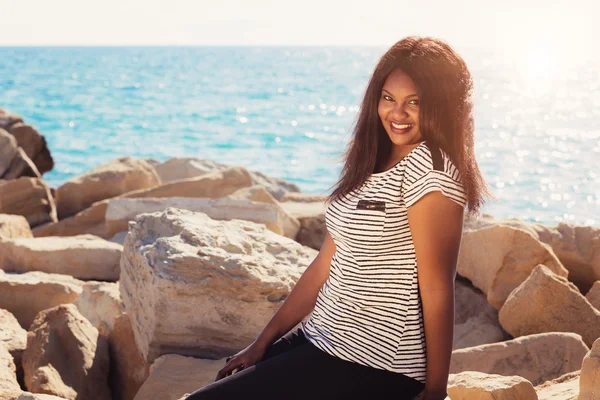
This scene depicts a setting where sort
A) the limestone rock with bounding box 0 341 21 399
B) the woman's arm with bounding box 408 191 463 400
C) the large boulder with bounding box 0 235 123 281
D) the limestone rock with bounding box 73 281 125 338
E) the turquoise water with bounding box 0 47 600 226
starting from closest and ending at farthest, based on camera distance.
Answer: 1. the woman's arm with bounding box 408 191 463 400
2. the limestone rock with bounding box 0 341 21 399
3. the limestone rock with bounding box 73 281 125 338
4. the large boulder with bounding box 0 235 123 281
5. the turquoise water with bounding box 0 47 600 226

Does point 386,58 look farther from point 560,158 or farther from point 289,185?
point 560,158

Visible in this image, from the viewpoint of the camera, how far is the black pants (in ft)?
8.54

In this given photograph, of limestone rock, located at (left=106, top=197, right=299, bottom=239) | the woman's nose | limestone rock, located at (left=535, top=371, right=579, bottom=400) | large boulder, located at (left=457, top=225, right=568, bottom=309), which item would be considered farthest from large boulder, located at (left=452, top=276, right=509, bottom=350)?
the woman's nose

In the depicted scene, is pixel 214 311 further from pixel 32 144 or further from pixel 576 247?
pixel 32 144

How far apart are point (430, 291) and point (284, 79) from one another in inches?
2048

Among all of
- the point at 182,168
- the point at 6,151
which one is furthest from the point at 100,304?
the point at 6,151

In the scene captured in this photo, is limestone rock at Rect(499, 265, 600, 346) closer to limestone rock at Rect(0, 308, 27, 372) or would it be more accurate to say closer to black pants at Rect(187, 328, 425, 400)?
black pants at Rect(187, 328, 425, 400)

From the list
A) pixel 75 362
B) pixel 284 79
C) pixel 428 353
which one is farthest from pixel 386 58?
pixel 284 79

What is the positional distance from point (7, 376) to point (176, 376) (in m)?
0.82

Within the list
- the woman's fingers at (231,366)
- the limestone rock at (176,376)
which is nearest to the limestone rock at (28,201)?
the limestone rock at (176,376)

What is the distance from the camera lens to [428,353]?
2561 mm

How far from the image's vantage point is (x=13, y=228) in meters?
6.92

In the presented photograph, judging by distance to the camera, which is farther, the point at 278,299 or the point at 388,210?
the point at 278,299

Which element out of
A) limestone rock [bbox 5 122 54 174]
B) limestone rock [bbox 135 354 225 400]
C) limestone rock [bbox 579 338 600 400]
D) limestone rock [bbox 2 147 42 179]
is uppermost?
limestone rock [bbox 579 338 600 400]
